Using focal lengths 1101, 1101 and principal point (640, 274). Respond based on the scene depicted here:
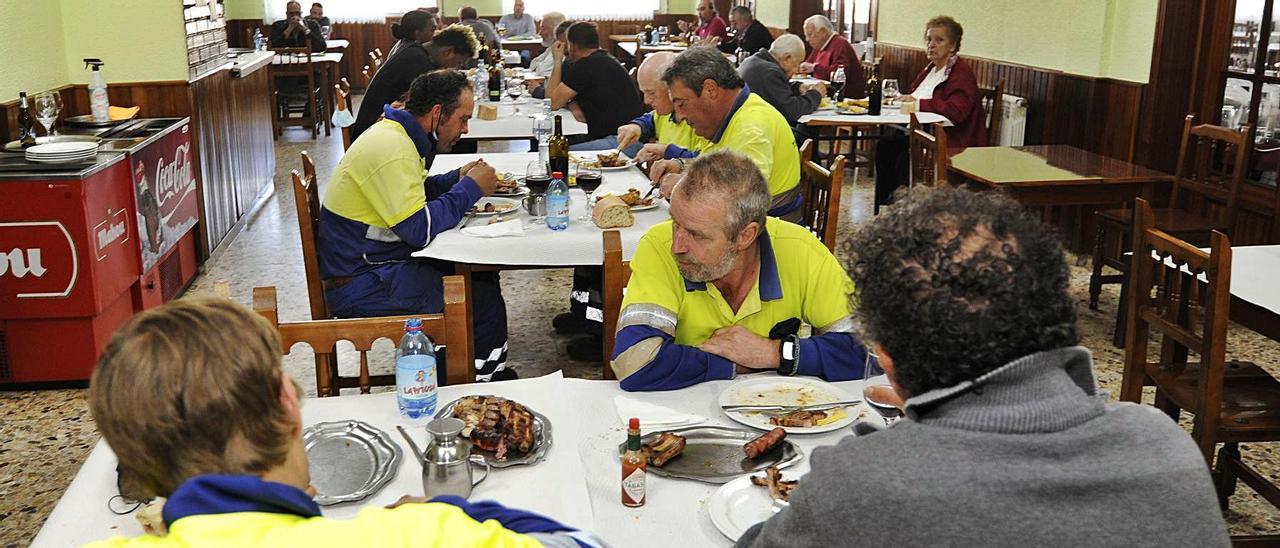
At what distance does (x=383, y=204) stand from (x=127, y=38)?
2616mm

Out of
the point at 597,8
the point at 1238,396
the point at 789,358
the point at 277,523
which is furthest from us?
the point at 597,8

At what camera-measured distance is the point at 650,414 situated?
6.73 ft

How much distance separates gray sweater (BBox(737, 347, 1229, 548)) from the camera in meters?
1.07

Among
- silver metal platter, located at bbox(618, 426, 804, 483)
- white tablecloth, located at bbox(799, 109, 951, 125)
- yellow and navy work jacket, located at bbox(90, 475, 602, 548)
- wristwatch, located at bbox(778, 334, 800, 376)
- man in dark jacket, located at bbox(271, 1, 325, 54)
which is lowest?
silver metal platter, located at bbox(618, 426, 804, 483)

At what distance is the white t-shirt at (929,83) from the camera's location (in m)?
6.88

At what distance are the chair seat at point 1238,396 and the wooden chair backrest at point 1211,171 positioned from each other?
1580mm

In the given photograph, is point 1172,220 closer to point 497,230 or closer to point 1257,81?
point 1257,81

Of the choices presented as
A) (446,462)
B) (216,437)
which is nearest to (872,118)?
(446,462)

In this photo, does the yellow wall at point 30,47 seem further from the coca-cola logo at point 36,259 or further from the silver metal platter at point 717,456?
the silver metal platter at point 717,456

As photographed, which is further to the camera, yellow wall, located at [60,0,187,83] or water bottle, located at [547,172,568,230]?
yellow wall, located at [60,0,187,83]

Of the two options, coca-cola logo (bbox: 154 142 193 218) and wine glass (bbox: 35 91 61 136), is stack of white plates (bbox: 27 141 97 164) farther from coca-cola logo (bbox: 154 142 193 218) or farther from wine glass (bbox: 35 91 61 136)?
coca-cola logo (bbox: 154 142 193 218)

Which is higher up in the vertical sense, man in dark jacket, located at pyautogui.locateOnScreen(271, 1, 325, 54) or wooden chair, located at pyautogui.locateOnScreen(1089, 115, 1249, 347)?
man in dark jacket, located at pyautogui.locateOnScreen(271, 1, 325, 54)

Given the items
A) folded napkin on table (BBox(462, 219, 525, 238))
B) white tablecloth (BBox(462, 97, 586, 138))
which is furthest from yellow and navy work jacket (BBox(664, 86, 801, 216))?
white tablecloth (BBox(462, 97, 586, 138))

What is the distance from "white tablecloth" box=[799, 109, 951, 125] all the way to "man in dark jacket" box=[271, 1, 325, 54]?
6.56 meters
